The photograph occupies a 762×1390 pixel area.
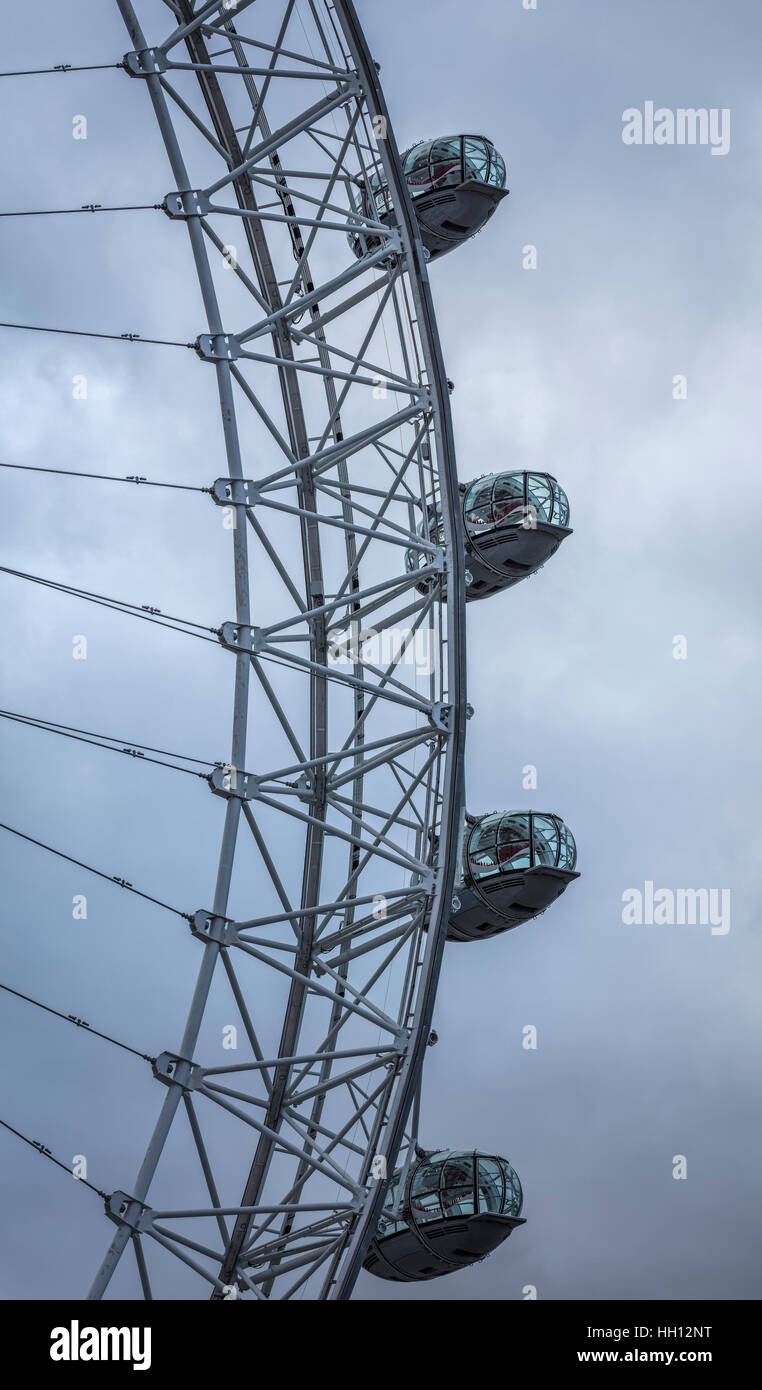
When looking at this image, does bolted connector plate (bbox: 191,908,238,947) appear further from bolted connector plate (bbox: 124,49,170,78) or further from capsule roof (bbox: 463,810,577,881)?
bolted connector plate (bbox: 124,49,170,78)

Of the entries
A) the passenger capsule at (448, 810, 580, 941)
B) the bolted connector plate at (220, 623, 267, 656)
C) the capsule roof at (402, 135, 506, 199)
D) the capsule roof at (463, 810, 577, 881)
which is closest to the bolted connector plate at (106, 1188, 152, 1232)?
the passenger capsule at (448, 810, 580, 941)

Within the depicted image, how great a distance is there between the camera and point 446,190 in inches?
1160

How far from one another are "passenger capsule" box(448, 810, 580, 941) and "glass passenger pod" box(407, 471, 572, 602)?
4.01 metres

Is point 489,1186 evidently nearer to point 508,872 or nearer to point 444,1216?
point 444,1216

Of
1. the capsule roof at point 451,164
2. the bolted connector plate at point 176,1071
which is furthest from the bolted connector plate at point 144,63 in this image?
the bolted connector plate at point 176,1071

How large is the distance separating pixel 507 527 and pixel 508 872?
5609 mm

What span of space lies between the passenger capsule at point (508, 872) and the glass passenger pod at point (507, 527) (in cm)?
401

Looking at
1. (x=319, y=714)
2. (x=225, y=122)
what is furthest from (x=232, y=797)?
(x=225, y=122)

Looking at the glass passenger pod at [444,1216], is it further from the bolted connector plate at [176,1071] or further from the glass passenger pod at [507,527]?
the glass passenger pod at [507,527]

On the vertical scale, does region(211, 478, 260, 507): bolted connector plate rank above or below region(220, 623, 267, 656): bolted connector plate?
above

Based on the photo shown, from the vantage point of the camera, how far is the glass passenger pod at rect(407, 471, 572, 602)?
2908 centimetres

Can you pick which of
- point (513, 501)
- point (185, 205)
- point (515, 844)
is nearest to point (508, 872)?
point (515, 844)
